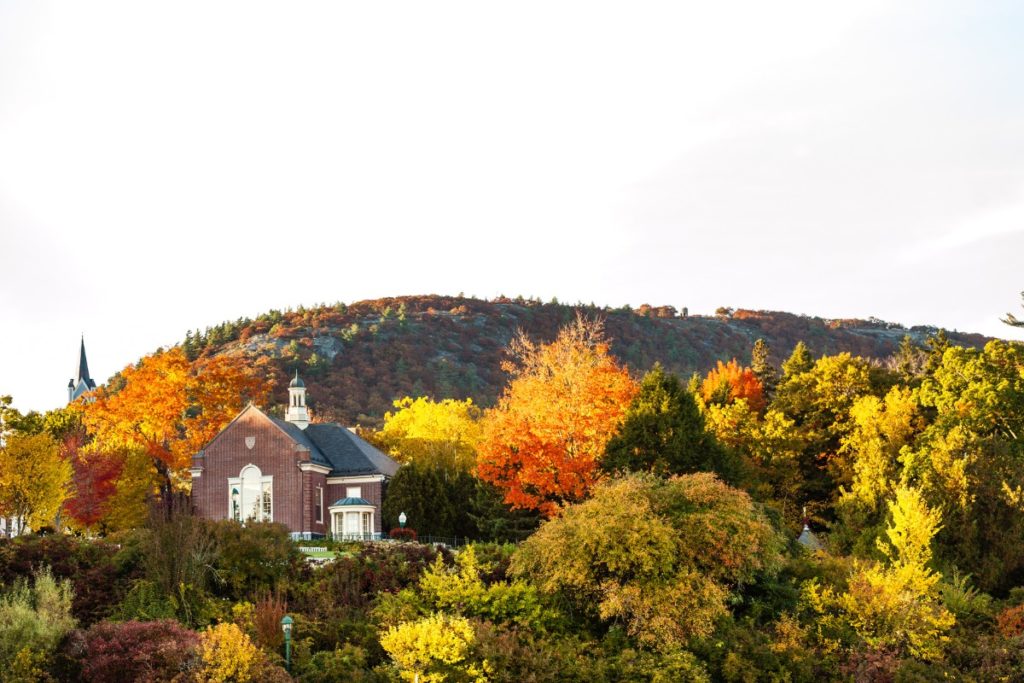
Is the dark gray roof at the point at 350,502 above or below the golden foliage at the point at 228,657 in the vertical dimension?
above

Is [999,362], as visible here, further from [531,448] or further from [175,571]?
[175,571]

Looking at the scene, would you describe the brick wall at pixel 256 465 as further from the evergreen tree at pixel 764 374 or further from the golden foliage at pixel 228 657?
the evergreen tree at pixel 764 374

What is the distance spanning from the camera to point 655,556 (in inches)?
1192

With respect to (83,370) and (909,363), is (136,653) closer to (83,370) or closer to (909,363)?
(909,363)

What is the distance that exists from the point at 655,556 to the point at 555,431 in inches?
625

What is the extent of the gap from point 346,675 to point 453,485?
922 inches

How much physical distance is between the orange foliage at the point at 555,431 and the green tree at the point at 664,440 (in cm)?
91

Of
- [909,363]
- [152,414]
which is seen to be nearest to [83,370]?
[152,414]

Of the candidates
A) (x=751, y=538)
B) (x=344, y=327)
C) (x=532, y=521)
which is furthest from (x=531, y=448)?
(x=344, y=327)

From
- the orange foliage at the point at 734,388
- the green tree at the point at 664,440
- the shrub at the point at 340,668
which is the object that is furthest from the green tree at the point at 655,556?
the orange foliage at the point at 734,388

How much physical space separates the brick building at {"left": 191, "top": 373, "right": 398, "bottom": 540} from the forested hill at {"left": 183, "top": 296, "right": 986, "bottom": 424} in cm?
4330

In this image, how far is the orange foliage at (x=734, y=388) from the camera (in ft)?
235

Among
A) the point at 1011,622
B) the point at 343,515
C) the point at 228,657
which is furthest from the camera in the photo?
the point at 343,515

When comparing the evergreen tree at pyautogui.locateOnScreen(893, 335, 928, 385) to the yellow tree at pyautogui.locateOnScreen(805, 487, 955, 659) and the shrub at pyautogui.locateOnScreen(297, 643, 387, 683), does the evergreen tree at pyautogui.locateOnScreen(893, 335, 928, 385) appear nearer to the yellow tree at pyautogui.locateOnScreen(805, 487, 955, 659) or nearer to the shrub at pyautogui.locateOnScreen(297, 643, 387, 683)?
the yellow tree at pyautogui.locateOnScreen(805, 487, 955, 659)
